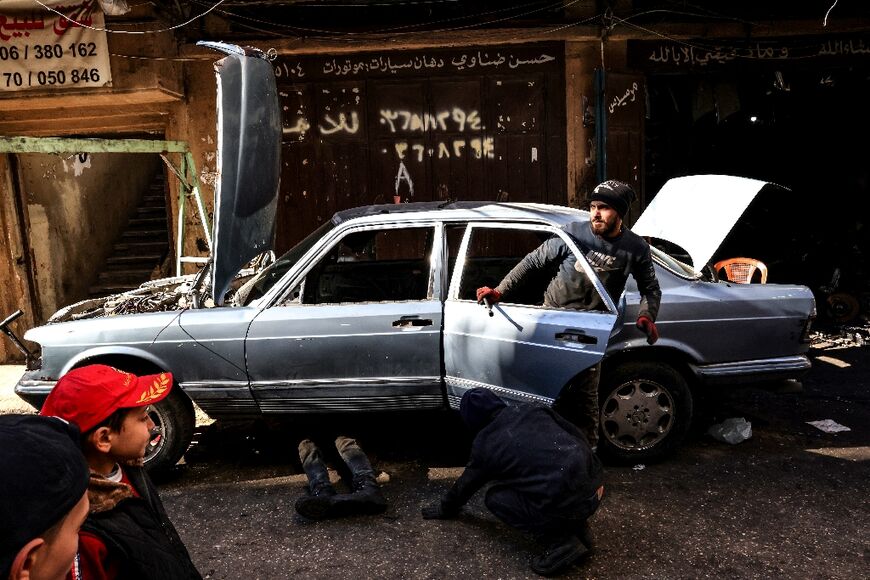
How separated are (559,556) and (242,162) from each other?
2.92 m

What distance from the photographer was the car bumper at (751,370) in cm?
405

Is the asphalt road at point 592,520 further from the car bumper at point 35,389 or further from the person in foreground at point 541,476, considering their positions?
the car bumper at point 35,389

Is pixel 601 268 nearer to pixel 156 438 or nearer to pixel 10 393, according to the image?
pixel 156 438

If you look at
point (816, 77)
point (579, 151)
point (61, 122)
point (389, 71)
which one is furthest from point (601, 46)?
point (61, 122)

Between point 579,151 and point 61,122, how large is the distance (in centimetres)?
622

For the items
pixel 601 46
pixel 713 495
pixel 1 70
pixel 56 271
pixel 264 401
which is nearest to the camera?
pixel 713 495

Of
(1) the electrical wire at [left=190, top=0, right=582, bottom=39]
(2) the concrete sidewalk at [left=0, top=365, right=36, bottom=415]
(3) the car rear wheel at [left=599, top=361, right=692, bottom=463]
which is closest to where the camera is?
(3) the car rear wheel at [left=599, top=361, right=692, bottom=463]

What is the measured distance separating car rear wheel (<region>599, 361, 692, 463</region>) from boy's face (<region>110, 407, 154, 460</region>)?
286 centimetres

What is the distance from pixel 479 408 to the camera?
319 centimetres

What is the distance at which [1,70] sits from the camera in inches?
271

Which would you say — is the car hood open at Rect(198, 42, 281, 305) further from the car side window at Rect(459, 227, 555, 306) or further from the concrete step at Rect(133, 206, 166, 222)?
the concrete step at Rect(133, 206, 166, 222)

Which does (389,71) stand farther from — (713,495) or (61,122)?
(713,495)

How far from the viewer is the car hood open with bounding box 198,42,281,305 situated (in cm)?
398

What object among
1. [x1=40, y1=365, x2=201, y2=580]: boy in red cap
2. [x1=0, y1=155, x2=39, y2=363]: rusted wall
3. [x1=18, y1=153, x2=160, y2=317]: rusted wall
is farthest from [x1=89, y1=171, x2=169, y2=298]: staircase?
[x1=40, y1=365, x2=201, y2=580]: boy in red cap
